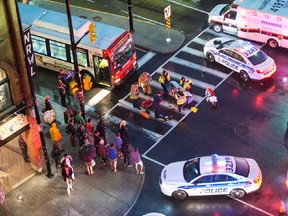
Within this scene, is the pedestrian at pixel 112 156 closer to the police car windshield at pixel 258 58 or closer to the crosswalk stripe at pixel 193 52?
the police car windshield at pixel 258 58

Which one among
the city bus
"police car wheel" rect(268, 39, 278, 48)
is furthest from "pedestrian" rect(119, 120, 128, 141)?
"police car wheel" rect(268, 39, 278, 48)

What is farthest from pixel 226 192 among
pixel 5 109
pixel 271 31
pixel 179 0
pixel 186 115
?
pixel 179 0

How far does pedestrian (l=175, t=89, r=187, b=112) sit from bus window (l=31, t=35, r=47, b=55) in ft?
26.5

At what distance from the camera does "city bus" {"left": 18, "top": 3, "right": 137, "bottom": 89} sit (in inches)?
1325

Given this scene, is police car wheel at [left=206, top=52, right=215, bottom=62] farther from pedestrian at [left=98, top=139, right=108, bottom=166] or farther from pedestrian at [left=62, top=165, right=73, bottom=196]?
pedestrian at [left=62, top=165, right=73, bottom=196]

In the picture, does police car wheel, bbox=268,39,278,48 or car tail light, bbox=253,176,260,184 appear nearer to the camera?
car tail light, bbox=253,176,260,184

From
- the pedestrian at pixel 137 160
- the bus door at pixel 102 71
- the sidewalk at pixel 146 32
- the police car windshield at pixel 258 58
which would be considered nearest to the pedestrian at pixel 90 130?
the pedestrian at pixel 137 160

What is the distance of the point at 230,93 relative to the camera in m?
33.7

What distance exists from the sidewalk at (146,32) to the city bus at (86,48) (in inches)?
112

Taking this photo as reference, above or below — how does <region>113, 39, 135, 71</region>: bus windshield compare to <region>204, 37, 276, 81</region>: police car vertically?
above

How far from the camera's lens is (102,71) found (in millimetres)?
34219

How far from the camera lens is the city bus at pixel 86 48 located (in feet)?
110

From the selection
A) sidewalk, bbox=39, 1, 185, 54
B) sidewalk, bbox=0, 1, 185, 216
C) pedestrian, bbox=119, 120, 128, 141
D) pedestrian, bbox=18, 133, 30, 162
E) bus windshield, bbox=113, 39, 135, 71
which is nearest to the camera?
sidewalk, bbox=0, 1, 185, 216

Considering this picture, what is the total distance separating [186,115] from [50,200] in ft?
27.6
